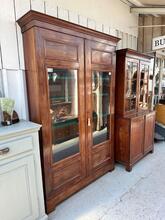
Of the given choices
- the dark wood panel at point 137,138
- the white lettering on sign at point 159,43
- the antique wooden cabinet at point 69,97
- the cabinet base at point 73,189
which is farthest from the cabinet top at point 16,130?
the white lettering on sign at point 159,43

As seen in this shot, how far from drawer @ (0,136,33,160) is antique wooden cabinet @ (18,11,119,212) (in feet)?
0.64

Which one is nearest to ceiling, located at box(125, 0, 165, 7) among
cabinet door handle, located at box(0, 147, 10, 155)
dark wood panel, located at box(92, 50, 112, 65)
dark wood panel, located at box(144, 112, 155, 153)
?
dark wood panel, located at box(92, 50, 112, 65)

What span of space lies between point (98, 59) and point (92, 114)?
706 millimetres

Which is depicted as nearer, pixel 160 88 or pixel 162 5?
pixel 162 5

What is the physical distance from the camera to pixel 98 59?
81.7 inches

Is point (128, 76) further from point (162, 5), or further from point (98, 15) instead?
point (162, 5)

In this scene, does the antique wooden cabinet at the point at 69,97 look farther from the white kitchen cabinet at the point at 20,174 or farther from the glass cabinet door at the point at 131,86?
the glass cabinet door at the point at 131,86

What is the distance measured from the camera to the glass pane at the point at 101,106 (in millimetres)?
2217

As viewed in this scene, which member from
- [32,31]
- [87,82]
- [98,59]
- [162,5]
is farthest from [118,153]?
[162,5]

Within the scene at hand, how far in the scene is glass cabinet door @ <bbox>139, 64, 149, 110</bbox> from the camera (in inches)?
114

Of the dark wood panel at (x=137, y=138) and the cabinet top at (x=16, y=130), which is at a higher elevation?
the cabinet top at (x=16, y=130)

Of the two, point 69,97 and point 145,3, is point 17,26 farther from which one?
point 145,3

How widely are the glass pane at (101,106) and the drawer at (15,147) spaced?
1.01 meters

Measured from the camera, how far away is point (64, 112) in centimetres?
193
